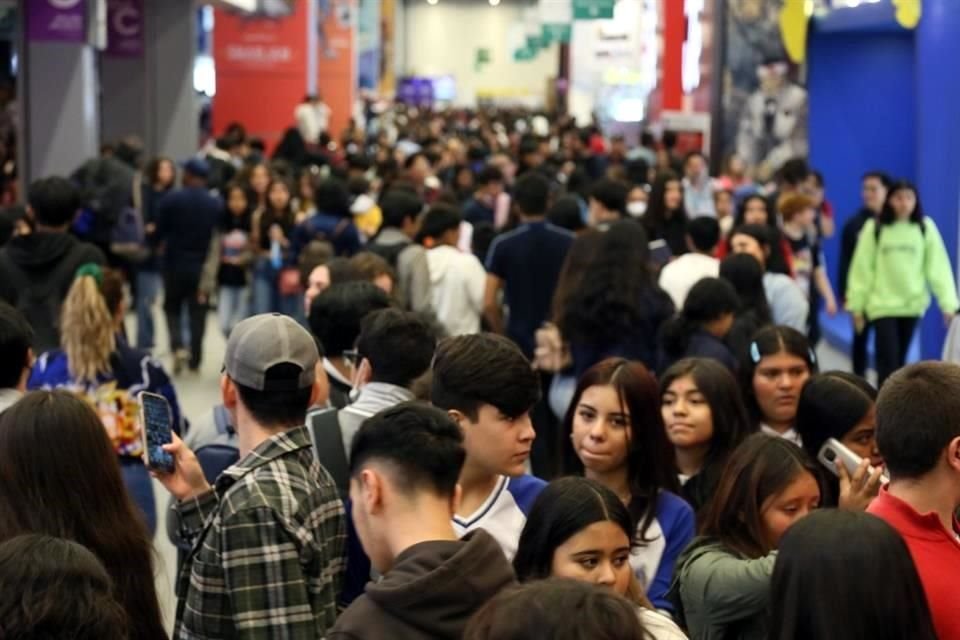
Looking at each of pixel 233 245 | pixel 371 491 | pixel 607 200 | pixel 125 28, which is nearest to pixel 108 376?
pixel 371 491

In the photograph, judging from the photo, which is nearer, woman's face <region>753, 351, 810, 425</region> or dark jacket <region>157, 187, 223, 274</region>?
woman's face <region>753, 351, 810, 425</region>

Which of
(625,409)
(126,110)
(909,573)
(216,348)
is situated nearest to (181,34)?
(126,110)

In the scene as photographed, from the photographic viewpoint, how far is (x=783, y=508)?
3.85 meters

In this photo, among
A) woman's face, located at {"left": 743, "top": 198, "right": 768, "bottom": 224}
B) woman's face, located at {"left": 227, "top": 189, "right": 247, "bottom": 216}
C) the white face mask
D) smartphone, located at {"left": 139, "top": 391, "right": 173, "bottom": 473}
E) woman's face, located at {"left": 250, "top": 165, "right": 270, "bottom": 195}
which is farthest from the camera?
woman's face, located at {"left": 250, "top": 165, "right": 270, "bottom": 195}

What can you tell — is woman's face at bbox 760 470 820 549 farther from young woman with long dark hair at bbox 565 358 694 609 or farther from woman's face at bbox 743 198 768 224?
woman's face at bbox 743 198 768 224

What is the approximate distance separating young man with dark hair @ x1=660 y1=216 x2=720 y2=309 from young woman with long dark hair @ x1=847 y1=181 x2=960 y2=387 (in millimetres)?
2372

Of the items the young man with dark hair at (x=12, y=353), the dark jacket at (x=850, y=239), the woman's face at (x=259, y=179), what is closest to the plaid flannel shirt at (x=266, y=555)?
the young man with dark hair at (x=12, y=353)

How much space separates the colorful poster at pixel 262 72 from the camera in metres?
30.2

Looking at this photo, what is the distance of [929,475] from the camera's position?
3.56m

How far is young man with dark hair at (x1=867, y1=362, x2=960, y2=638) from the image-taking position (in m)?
3.48

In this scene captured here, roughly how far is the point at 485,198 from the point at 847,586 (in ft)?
36.3

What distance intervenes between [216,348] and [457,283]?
265 inches

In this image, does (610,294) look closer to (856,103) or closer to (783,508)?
(783,508)

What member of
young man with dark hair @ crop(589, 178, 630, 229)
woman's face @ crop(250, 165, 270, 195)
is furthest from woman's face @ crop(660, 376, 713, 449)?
woman's face @ crop(250, 165, 270, 195)
